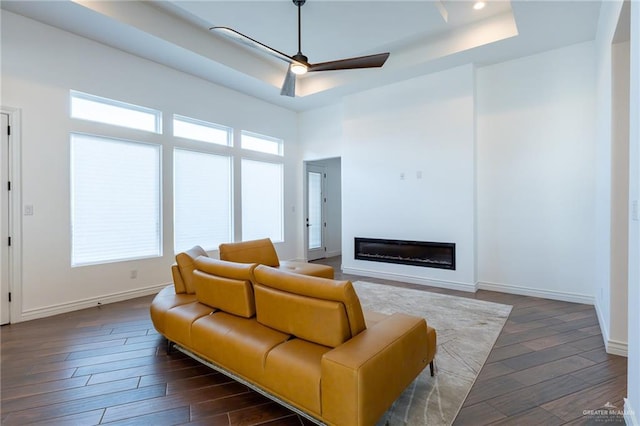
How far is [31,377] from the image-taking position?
2361 millimetres

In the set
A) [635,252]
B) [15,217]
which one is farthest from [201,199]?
[635,252]

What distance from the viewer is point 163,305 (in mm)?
2785

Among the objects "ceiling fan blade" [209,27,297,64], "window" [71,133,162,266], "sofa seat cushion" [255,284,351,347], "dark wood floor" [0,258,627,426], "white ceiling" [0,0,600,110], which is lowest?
"dark wood floor" [0,258,627,426]

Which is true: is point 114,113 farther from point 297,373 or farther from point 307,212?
point 297,373

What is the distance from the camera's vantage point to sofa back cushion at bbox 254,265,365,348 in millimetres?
1722

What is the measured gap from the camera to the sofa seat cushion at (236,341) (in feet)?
6.24

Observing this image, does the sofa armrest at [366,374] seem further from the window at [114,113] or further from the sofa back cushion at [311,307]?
the window at [114,113]

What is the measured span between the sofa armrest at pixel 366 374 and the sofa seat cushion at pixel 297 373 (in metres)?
0.07

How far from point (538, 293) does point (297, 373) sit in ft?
14.1

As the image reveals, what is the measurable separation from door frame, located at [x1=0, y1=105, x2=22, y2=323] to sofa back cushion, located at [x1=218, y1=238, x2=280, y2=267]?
226 cm

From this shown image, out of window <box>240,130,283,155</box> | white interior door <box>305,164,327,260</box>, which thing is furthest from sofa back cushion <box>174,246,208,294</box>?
white interior door <box>305,164,327,260</box>

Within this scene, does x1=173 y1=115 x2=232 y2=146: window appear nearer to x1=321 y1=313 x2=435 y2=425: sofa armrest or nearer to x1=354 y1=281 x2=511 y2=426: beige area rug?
x1=354 y1=281 x2=511 y2=426: beige area rug

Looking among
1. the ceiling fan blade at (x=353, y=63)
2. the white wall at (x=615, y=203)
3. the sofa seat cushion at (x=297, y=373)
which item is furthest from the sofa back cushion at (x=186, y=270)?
the white wall at (x=615, y=203)

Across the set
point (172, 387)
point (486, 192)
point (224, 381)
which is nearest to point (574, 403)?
point (224, 381)
